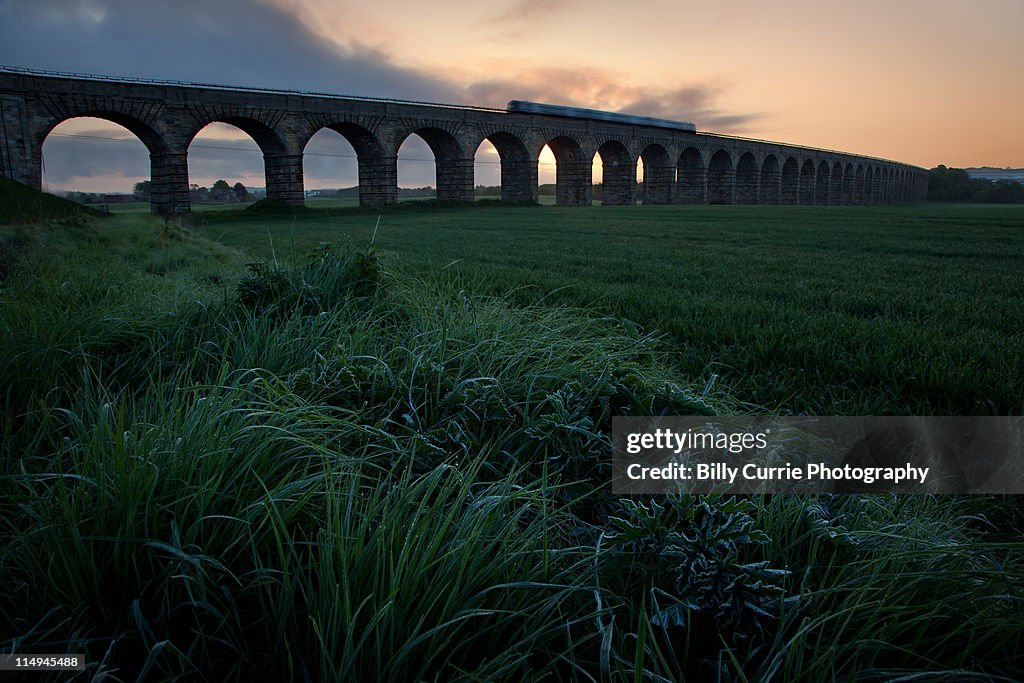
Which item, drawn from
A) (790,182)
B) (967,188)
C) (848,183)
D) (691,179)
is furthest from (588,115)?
(967,188)

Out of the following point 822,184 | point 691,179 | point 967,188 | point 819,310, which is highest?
point 967,188

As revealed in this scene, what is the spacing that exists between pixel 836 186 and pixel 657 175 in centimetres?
4126

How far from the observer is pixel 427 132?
37.7m

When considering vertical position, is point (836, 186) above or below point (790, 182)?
above

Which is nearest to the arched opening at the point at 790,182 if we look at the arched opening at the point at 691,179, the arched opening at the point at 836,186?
the arched opening at the point at 836,186

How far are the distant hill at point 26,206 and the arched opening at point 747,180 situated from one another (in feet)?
195

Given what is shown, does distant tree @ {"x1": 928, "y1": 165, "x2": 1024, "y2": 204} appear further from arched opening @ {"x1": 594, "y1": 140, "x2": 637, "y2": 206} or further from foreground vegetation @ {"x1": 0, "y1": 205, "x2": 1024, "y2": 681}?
foreground vegetation @ {"x1": 0, "y1": 205, "x2": 1024, "y2": 681}

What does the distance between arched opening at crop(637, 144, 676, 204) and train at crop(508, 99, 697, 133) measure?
230 centimetres

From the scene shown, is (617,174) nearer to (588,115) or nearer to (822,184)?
(588,115)

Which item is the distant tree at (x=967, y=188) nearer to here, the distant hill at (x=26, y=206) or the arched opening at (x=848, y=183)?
the arched opening at (x=848, y=183)

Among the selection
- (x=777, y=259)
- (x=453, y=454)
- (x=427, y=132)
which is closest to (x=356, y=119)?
(x=427, y=132)

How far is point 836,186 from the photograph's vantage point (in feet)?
260

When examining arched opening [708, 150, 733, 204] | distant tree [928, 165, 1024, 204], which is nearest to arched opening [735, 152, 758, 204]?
arched opening [708, 150, 733, 204]

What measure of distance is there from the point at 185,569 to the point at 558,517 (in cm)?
87
